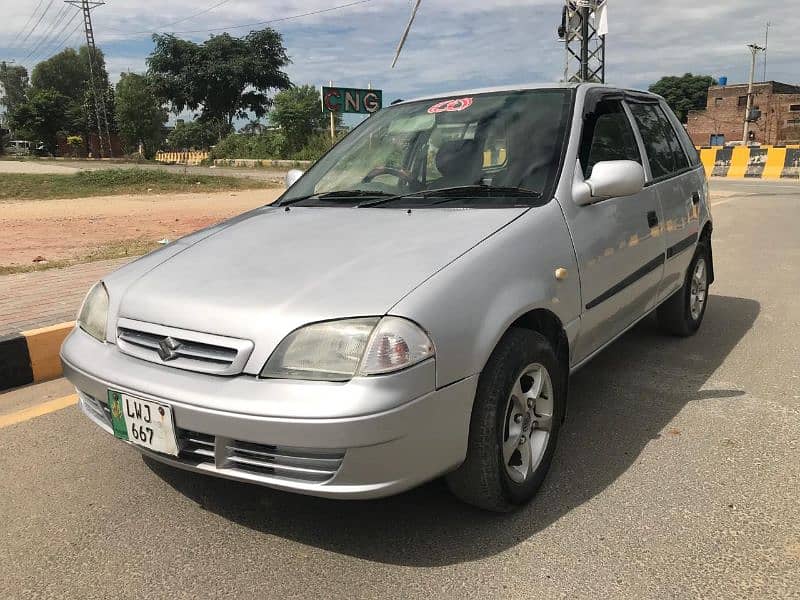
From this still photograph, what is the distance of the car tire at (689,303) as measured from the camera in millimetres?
4527

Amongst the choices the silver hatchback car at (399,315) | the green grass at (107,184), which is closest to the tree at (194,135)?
the green grass at (107,184)

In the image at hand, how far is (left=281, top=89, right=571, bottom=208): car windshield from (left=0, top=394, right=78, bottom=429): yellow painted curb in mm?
1627

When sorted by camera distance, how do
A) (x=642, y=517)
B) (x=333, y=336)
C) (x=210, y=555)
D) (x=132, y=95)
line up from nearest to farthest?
(x=333, y=336), (x=210, y=555), (x=642, y=517), (x=132, y=95)

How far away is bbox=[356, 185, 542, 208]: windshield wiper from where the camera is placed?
2854 mm

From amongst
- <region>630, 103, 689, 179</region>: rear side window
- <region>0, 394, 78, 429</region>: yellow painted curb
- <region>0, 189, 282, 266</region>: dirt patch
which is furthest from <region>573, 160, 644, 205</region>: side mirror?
<region>0, 189, 282, 266</region>: dirt patch

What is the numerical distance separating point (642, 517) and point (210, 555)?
60.8 inches

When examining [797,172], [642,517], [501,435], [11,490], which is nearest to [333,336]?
[501,435]

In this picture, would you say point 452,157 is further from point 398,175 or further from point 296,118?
point 296,118

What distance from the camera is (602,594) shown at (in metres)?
2.08

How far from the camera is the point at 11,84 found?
3885 inches

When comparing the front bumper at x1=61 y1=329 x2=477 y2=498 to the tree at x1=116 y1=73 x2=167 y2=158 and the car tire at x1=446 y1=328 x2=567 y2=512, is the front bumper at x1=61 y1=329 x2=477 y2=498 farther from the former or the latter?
the tree at x1=116 y1=73 x2=167 y2=158

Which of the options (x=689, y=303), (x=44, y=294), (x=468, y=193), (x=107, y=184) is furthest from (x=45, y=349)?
(x=107, y=184)

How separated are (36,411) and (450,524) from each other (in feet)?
7.84

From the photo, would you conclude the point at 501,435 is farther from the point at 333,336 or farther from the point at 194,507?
the point at 194,507
